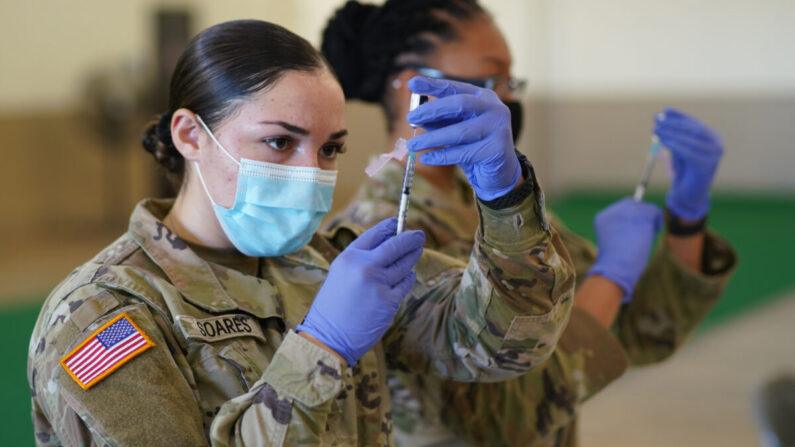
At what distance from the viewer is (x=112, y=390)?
1.11 meters

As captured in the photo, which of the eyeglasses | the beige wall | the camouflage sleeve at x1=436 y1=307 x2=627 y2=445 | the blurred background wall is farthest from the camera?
the beige wall

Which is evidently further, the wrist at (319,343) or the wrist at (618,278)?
the wrist at (618,278)

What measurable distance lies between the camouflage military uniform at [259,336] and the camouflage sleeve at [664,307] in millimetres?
715

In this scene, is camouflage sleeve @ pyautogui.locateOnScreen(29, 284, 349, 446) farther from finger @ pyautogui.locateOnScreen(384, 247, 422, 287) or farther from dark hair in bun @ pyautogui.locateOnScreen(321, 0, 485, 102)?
dark hair in bun @ pyautogui.locateOnScreen(321, 0, 485, 102)

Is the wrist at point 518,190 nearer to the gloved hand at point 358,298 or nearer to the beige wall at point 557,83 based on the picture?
the gloved hand at point 358,298

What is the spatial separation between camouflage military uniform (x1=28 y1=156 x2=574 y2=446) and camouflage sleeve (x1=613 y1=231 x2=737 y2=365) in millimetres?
715

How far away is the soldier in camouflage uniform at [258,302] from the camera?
1.12 metres

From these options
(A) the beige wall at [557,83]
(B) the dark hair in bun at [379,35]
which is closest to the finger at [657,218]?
(B) the dark hair in bun at [379,35]

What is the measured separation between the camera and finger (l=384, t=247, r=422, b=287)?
4.02 ft

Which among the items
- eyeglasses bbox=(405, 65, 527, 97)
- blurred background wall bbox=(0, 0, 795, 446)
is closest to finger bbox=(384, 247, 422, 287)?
eyeglasses bbox=(405, 65, 527, 97)

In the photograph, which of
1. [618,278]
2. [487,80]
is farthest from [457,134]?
A: [618,278]

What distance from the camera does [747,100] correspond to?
28.9ft

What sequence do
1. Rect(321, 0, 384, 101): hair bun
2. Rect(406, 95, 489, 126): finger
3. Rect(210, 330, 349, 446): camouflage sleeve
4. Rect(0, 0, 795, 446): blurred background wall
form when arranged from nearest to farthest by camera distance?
Rect(210, 330, 349, 446): camouflage sleeve → Rect(406, 95, 489, 126): finger → Rect(321, 0, 384, 101): hair bun → Rect(0, 0, 795, 446): blurred background wall

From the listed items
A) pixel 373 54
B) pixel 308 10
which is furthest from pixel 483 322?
pixel 308 10
